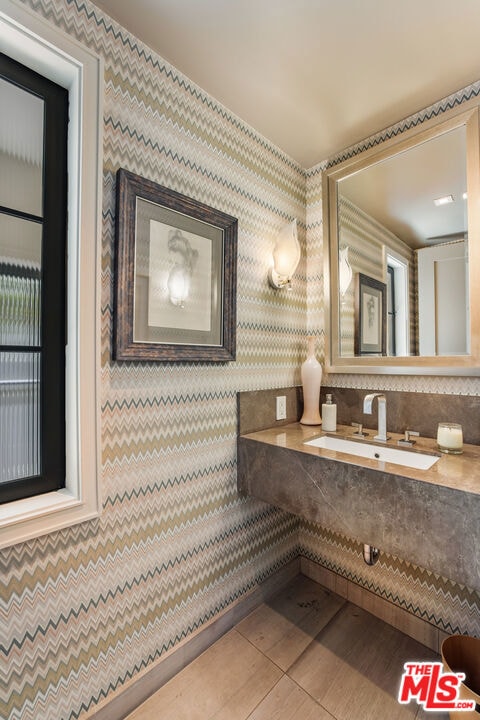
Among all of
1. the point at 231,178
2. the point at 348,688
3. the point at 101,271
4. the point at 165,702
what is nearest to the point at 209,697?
the point at 165,702

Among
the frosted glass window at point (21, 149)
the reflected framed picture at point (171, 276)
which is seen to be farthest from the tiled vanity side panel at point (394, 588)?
the frosted glass window at point (21, 149)

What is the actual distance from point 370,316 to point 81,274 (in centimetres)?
136

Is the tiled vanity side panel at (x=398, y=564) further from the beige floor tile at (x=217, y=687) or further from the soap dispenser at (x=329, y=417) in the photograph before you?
the beige floor tile at (x=217, y=687)

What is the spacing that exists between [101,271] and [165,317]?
0.28 m

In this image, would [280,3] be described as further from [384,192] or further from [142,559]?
[142,559]

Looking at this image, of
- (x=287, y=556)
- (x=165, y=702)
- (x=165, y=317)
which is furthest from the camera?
(x=287, y=556)

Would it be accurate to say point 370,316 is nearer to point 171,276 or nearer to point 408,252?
point 408,252

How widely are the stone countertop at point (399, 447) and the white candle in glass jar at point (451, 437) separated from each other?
0.11 feet

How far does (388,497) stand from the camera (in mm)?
1071

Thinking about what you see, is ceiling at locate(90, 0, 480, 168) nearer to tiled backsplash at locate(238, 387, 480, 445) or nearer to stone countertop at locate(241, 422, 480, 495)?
tiled backsplash at locate(238, 387, 480, 445)

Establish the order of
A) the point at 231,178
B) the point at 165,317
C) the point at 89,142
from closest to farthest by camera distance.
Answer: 1. the point at 89,142
2. the point at 165,317
3. the point at 231,178

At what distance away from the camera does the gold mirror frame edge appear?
137 cm

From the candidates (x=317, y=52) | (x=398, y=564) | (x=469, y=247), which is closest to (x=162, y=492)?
(x=398, y=564)

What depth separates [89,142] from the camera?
1060 millimetres
